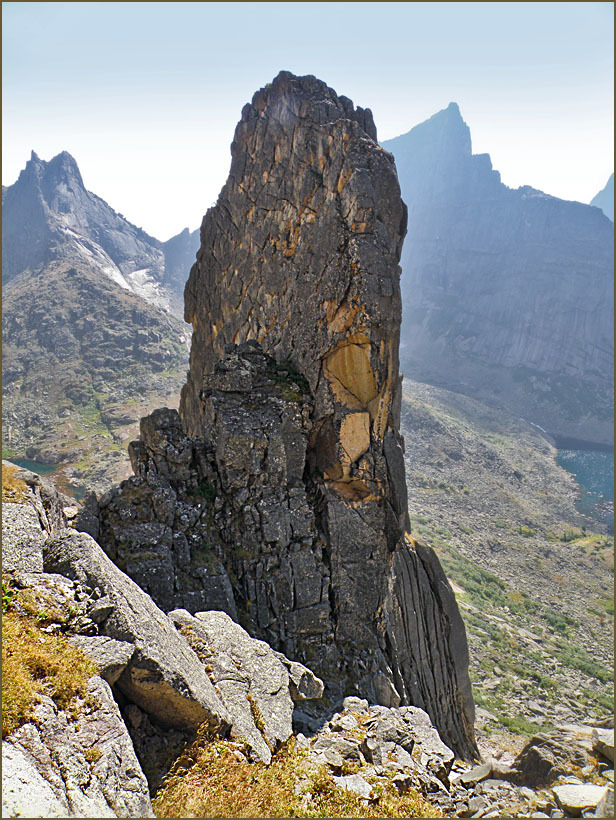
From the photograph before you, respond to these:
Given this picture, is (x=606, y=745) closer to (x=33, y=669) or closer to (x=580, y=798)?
(x=580, y=798)

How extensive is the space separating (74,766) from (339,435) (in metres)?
14.4

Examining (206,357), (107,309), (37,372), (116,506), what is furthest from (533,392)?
(116,506)

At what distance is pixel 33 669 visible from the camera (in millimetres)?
7004

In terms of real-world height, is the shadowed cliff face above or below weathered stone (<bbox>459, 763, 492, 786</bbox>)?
above

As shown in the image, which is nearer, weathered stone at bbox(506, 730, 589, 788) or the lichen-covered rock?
the lichen-covered rock

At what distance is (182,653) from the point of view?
935 centimetres

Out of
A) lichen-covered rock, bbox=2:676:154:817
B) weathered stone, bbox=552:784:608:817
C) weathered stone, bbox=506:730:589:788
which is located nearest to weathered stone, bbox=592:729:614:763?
weathered stone, bbox=506:730:589:788

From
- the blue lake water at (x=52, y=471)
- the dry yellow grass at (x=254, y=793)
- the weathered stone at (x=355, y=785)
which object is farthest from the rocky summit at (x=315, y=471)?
the blue lake water at (x=52, y=471)

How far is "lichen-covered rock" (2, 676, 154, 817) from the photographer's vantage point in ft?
17.2

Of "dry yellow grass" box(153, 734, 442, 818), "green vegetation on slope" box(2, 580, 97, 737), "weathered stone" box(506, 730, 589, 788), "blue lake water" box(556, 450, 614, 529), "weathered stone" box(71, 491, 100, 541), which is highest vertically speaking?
"green vegetation on slope" box(2, 580, 97, 737)

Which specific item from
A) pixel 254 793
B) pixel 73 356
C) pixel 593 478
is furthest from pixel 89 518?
pixel 593 478

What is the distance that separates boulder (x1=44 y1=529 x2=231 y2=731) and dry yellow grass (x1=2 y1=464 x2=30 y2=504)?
2.61 m

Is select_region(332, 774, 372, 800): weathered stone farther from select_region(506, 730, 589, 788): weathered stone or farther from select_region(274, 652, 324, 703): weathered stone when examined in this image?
select_region(506, 730, 589, 788): weathered stone

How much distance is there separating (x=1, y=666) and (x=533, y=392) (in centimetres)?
20235
